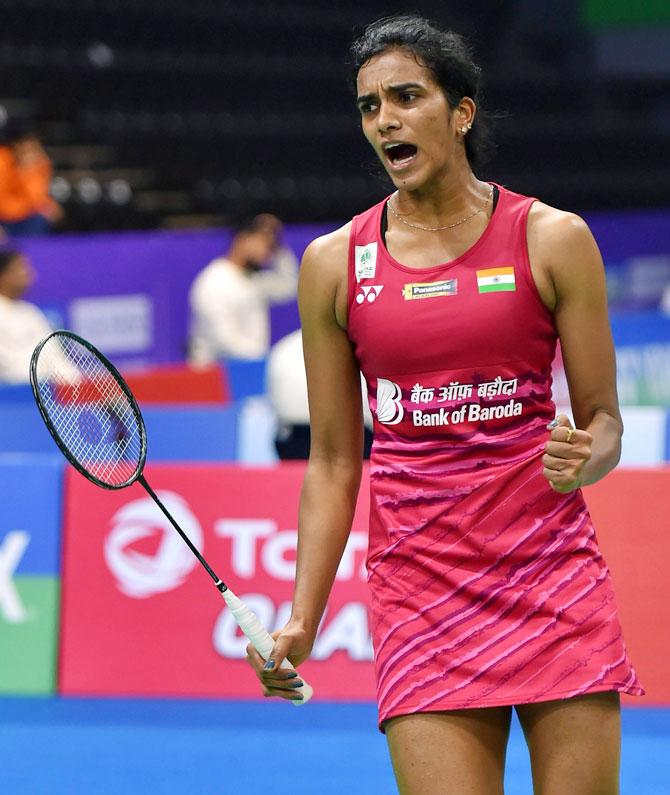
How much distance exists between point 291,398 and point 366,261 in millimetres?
3545

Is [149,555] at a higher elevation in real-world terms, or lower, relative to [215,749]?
higher

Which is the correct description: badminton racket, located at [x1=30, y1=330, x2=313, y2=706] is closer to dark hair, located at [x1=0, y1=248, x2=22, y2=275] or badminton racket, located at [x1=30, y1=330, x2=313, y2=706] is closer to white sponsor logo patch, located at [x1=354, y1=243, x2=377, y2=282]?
white sponsor logo patch, located at [x1=354, y1=243, x2=377, y2=282]

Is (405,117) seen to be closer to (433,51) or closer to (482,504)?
(433,51)

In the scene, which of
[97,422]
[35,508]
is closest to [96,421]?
[97,422]

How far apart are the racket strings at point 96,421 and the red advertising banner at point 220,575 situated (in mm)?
2232

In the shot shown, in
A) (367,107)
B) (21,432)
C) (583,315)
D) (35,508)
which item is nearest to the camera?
(583,315)

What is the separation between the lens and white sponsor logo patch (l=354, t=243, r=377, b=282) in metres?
2.61

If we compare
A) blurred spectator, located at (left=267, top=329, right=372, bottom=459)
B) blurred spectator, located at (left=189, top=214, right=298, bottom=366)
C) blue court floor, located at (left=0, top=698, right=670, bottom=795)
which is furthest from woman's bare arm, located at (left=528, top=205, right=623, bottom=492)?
blurred spectator, located at (left=189, top=214, right=298, bottom=366)

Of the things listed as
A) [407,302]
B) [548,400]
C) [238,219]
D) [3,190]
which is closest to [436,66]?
[407,302]

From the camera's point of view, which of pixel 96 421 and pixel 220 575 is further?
pixel 220 575

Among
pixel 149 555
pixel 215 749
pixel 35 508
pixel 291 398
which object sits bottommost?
pixel 215 749

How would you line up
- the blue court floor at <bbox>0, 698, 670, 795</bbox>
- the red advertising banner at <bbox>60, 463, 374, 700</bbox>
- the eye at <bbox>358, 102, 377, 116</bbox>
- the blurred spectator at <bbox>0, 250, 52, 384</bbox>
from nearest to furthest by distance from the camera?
the eye at <bbox>358, 102, 377, 116</bbox> → the blue court floor at <bbox>0, 698, 670, 795</bbox> → the red advertising banner at <bbox>60, 463, 374, 700</bbox> → the blurred spectator at <bbox>0, 250, 52, 384</bbox>

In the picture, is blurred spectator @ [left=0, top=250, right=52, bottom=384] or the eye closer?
the eye

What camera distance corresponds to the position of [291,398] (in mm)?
6152
